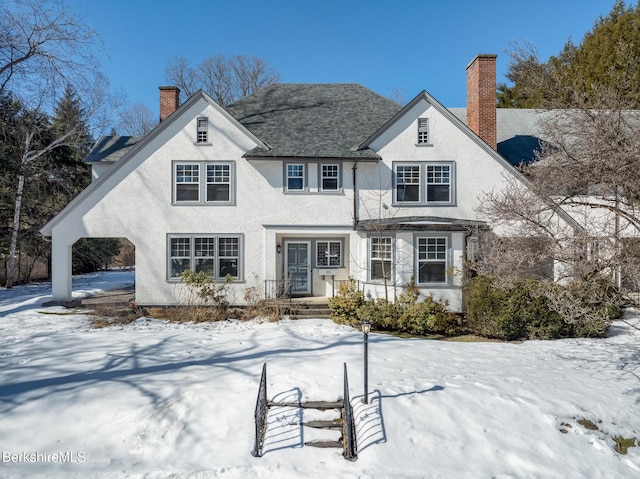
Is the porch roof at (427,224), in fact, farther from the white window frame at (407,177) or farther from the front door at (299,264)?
the front door at (299,264)

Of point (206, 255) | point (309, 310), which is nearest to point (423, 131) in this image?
point (309, 310)

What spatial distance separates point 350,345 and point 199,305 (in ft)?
20.9

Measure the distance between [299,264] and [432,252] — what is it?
532cm

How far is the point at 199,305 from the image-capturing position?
13664 millimetres

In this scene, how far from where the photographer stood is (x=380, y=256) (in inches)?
537

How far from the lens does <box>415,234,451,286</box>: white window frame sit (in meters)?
13.0

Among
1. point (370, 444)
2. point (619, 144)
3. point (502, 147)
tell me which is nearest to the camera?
point (370, 444)

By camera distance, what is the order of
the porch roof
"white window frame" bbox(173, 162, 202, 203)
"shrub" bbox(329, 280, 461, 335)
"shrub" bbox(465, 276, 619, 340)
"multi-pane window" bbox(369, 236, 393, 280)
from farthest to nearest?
1. "white window frame" bbox(173, 162, 202, 203)
2. "multi-pane window" bbox(369, 236, 393, 280)
3. the porch roof
4. "shrub" bbox(329, 280, 461, 335)
5. "shrub" bbox(465, 276, 619, 340)

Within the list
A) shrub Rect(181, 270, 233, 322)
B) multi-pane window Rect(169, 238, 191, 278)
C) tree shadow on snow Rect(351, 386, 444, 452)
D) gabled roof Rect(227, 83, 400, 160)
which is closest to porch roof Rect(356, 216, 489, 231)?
gabled roof Rect(227, 83, 400, 160)

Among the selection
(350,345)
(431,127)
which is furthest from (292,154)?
(350,345)

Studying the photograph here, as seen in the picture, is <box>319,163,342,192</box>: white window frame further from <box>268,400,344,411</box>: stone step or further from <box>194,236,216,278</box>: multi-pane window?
<box>268,400,344,411</box>: stone step

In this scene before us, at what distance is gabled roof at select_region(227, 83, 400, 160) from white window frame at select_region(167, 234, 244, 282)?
134 inches

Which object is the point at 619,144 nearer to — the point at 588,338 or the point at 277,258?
the point at 588,338

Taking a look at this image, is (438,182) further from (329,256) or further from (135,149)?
(135,149)
